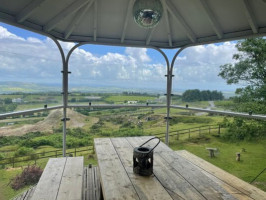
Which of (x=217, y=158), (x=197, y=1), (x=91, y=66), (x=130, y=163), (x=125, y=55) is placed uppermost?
(x=197, y=1)

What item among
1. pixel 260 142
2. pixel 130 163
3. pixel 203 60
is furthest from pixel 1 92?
pixel 260 142

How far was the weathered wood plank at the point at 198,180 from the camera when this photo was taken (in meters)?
1.33

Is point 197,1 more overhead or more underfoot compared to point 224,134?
more overhead

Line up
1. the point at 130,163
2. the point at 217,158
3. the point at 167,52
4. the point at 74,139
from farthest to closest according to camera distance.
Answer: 1. the point at 167,52
2. the point at 74,139
3. the point at 217,158
4. the point at 130,163

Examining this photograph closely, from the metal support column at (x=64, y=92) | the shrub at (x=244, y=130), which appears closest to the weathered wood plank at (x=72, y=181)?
the metal support column at (x=64, y=92)

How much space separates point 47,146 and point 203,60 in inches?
139

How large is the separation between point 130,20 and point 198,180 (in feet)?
9.72

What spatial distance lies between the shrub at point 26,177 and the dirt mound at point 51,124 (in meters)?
0.63

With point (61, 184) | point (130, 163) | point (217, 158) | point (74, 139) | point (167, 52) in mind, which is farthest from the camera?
point (167, 52)

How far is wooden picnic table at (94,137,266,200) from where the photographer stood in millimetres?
1331

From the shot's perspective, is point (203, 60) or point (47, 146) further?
point (203, 60)

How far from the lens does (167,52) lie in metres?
4.21

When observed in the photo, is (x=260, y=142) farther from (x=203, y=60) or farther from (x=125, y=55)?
(x=125, y=55)

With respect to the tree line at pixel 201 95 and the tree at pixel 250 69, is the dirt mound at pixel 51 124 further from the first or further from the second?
the tree at pixel 250 69
